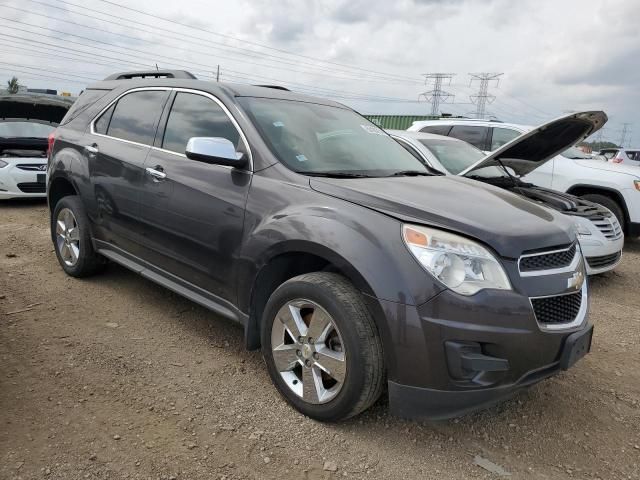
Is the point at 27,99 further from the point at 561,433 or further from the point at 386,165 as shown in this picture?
the point at 561,433

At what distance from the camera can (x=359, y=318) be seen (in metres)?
2.39

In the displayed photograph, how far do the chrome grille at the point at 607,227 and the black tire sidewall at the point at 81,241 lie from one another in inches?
193

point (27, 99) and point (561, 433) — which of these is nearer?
point (561, 433)

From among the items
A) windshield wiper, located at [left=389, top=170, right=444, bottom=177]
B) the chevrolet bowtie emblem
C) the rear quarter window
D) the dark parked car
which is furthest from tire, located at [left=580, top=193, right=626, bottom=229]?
the rear quarter window

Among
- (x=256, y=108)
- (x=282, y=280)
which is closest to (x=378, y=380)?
(x=282, y=280)

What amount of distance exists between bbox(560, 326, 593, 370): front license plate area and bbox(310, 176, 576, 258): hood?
0.45 meters

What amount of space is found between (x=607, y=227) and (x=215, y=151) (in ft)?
14.2

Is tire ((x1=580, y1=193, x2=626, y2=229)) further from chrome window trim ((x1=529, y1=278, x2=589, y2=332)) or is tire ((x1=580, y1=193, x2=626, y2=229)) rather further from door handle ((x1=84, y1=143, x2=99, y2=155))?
door handle ((x1=84, y1=143, x2=99, y2=155))

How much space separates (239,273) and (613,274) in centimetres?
514

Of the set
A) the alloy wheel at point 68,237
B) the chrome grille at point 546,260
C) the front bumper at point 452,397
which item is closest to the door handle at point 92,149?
the alloy wheel at point 68,237

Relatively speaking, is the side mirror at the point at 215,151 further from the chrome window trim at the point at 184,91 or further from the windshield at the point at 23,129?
the windshield at the point at 23,129

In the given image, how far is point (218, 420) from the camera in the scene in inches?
106

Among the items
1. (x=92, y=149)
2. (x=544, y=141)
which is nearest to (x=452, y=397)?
(x=544, y=141)

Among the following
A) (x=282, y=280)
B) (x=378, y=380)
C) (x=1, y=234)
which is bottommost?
(x=1, y=234)
